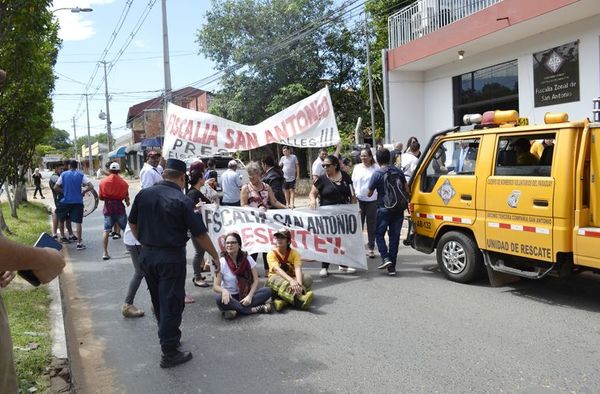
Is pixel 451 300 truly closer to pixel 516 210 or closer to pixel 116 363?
pixel 516 210

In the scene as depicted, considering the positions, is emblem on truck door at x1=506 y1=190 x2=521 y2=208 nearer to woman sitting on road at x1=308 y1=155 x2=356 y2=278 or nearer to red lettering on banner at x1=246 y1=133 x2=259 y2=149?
woman sitting on road at x1=308 y1=155 x2=356 y2=278

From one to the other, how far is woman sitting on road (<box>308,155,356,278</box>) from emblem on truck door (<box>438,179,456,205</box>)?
4.76 ft

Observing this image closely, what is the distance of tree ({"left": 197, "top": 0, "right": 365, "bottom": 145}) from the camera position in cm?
2292

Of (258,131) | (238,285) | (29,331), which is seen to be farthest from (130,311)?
(258,131)

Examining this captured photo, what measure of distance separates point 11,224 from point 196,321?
980 cm

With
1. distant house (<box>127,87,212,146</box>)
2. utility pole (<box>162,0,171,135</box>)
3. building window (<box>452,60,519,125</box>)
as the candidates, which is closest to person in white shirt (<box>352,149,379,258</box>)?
building window (<box>452,60,519,125</box>)

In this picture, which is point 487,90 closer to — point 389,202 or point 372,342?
point 389,202

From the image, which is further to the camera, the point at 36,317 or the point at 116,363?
the point at 36,317

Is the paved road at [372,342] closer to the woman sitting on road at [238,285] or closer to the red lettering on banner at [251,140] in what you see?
the woman sitting on road at [238,285]

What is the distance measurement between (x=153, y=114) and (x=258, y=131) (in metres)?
52.7

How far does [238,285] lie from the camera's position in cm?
599

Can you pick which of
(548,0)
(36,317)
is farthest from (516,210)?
(548,0)

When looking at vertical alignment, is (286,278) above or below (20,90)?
below

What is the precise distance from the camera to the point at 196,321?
5922 millimetres
